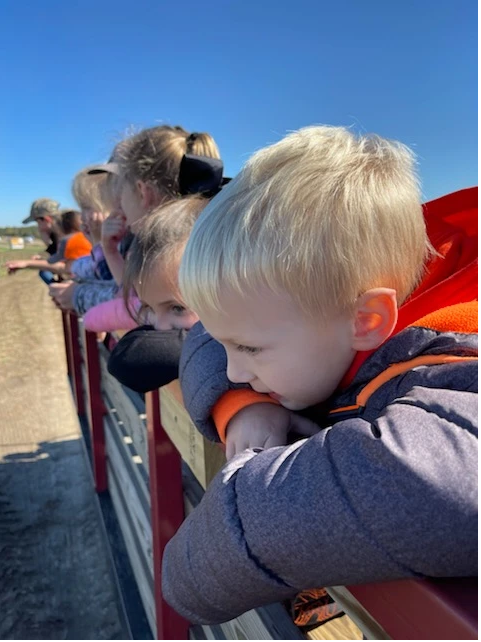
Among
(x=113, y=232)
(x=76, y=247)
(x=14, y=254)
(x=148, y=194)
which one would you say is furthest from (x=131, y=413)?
(x=14, y=254)

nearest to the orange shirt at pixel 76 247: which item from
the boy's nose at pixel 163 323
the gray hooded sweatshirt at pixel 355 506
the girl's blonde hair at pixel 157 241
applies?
the girl's blonde hair at pixel 157 241

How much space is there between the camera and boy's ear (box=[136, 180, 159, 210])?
2092mm

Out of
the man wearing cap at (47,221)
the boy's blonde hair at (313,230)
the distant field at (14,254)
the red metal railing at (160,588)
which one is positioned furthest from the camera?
the distant field at (14,254)

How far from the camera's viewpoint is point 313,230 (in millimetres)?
740

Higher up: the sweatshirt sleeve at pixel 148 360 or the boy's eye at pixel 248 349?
the boy's eye at pixel 248 349

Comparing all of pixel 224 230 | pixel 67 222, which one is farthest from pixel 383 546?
pixel 67 222

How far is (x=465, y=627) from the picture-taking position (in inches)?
16.5

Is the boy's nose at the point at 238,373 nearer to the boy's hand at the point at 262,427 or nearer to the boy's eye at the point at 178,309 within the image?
the boy's hand at the point at 262,427

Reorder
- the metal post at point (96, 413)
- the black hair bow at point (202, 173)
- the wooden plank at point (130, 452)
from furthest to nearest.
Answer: the metal post at point (96, 413) → the wooden plank at point (130, 452) → the black hair bow at point (202, 173)

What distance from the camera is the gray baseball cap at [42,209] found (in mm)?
6203

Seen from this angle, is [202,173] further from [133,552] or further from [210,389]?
[133,552]

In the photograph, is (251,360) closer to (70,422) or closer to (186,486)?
(186,486)

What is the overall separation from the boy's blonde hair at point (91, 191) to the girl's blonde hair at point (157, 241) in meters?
1.18

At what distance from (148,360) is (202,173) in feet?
2.97
